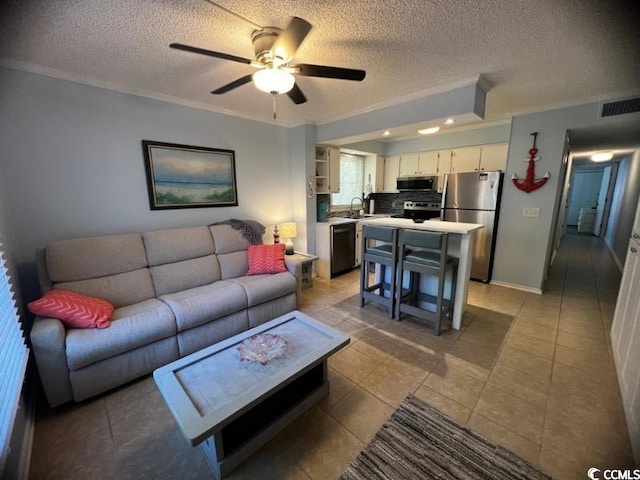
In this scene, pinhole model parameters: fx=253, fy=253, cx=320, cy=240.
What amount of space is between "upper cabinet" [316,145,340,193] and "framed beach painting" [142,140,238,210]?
1.40 m

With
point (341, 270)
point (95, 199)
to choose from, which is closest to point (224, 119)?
point (95, 199)

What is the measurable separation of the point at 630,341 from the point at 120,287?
395cm

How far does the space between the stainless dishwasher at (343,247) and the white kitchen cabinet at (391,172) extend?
1.57m

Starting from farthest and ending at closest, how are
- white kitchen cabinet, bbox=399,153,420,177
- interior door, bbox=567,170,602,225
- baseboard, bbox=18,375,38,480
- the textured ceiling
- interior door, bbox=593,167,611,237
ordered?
interior door, bbox=567,170,602,225, interior door, bbox=593,167,611,237, white kitchen cabinet, bbox=399,153,420,177, the textured ceiling, baseboard, bbox=18,375,38,480

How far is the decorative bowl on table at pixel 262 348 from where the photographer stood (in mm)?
1533

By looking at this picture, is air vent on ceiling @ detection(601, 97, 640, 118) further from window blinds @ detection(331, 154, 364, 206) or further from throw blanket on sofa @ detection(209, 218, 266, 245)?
throw blanket on sofa @ detection(209, 218, 266, 245)

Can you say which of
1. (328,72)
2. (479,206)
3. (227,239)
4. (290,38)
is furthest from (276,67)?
(479,206)

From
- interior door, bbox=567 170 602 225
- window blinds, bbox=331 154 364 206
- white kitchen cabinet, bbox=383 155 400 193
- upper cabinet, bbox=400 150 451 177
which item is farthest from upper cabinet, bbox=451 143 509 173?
interior door, bbox=567 170 602 225

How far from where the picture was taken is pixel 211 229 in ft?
9.77

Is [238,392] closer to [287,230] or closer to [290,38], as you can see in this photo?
[290,38]

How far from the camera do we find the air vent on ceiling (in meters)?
2.60

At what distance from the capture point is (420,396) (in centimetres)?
175

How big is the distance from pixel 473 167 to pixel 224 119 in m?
3.87

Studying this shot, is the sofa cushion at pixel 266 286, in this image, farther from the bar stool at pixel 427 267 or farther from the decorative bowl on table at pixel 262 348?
the bar stool at pixel 427 267
